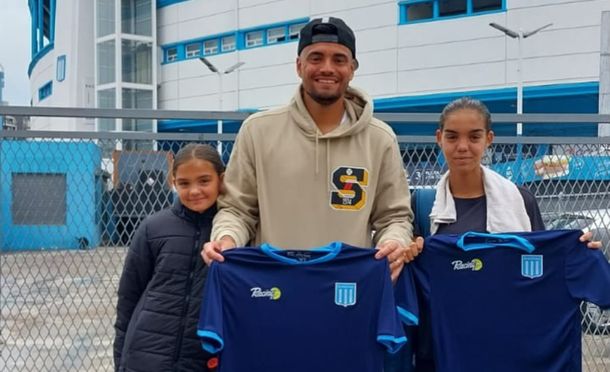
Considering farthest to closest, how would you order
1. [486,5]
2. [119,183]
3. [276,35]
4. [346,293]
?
[276,35]
[486,5]
[119,183]
[346,293]

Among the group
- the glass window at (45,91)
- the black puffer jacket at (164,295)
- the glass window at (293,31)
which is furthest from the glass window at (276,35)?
the black puffer jacket at (164,295)

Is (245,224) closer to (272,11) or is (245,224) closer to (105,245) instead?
(105,245)

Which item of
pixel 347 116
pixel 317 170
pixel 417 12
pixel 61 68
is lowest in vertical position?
pixel 317 170

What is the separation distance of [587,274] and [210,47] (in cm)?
3187

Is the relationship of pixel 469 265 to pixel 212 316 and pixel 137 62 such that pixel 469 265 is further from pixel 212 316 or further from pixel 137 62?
pixel 137 62

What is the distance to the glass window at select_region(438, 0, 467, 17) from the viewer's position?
25.9 metres

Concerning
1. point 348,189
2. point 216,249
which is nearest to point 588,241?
point 348,189

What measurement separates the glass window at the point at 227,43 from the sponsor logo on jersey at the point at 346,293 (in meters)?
30.4

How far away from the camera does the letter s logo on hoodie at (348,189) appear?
2.62 m

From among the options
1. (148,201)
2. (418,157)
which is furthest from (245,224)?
(418,157)

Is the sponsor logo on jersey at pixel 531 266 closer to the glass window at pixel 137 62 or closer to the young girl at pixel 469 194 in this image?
the young girl at pixel 469 194

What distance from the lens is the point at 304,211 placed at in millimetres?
2623

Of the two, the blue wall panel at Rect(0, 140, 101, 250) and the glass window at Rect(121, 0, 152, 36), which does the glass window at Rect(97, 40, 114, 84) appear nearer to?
the glass window at Rect(121, 0, 152, 36)

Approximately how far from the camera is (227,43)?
32.3 m
